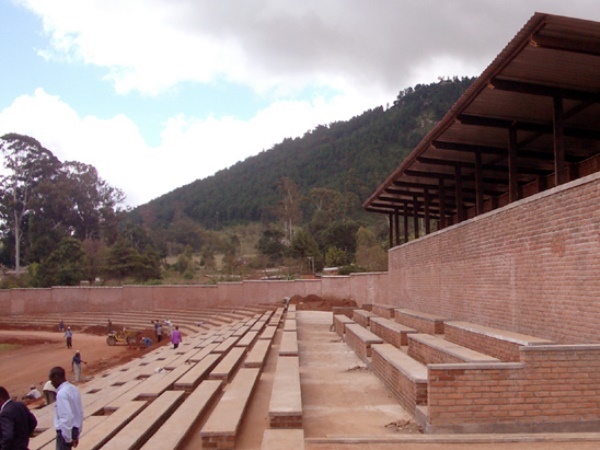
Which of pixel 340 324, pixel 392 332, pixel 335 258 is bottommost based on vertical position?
pixel 340 324

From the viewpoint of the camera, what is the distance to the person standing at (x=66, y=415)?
609cm

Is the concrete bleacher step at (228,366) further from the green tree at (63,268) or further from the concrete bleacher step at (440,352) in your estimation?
the green tree at (63,268)

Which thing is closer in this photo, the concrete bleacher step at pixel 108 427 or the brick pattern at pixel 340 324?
the concrete bleacher step at pixel 108 427

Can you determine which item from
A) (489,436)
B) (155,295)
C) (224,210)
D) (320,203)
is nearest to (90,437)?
(489,436)

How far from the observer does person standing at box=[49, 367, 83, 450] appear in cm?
609

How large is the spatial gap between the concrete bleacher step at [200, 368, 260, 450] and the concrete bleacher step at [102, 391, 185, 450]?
68 cm

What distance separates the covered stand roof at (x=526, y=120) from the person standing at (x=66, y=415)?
6.53 m

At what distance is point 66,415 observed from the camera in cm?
612

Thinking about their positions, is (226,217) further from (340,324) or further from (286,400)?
(286,400)

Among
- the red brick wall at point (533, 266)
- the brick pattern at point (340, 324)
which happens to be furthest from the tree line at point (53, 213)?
the red brick wall at point (533, 266)

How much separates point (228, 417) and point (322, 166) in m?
107

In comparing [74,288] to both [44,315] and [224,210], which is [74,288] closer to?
[44,315]

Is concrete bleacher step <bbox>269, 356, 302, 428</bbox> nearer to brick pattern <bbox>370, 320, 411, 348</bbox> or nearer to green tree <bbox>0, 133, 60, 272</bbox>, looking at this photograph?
brick pattern <bbox>370, 320, 411, 348</bbox>

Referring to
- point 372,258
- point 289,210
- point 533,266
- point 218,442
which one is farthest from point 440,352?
point 289,210
